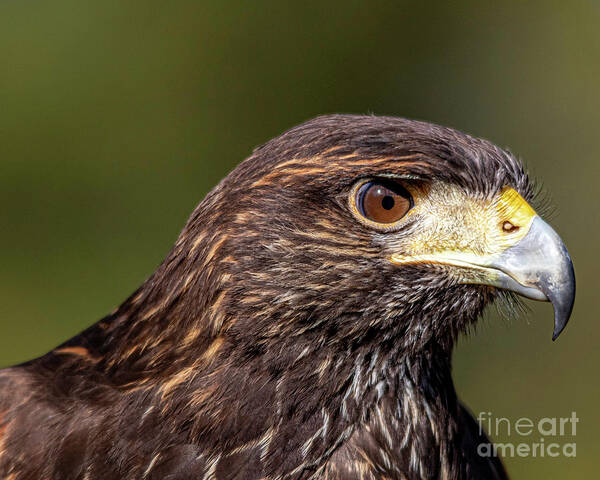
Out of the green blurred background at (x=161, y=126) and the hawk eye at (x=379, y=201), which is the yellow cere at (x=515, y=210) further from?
the green blurred background at (x=161, y=126)

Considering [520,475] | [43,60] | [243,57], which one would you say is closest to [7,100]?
[43,60]

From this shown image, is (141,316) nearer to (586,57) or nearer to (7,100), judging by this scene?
(7,100)

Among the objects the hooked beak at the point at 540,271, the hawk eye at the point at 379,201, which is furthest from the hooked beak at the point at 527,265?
the hawk eye at the point at 379,201

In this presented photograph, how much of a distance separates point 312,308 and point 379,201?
13.9 inches

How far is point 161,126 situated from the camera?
8969 millimetres

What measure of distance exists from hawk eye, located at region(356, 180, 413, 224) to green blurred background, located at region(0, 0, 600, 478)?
18.1 ft

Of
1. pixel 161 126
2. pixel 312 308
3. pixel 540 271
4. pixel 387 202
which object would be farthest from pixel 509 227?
pixel 161 126

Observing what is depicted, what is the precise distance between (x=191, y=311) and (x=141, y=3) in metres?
6.94

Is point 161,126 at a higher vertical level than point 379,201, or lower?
higher

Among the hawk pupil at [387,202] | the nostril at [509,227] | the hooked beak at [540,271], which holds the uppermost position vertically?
the hawk pupil at [387,202]

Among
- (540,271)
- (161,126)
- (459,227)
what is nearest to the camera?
(540,271)

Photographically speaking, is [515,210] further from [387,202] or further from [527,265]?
[387,202]

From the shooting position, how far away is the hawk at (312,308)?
2818 mm

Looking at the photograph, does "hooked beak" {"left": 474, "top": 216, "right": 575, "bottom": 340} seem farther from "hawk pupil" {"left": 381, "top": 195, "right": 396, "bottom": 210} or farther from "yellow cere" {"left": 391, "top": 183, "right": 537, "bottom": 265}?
"hawk pupil" {"left": 381, "top": 195, "right": 396, "bottom": 210}
